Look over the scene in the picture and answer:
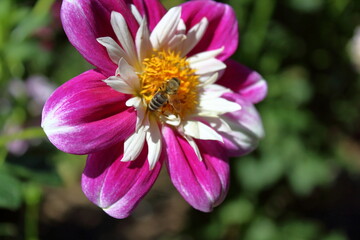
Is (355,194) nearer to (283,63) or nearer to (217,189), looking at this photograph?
(283,63)

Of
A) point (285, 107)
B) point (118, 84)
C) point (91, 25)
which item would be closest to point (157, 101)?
point (118, 84)

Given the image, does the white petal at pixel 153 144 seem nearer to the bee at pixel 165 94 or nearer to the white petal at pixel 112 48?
the bee at pixel 165 94

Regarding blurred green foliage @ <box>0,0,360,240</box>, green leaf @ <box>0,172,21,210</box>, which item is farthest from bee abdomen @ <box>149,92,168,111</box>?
blurred green foliage @ <box>0,0,360,240</box>

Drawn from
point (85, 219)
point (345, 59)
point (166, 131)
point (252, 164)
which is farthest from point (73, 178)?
point (166, 131)

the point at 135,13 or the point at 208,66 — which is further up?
the point at 135,13

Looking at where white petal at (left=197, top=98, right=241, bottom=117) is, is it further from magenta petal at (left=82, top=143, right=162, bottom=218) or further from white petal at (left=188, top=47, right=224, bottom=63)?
magenta petal at (left=82, top=143, right=162, bottom=218)

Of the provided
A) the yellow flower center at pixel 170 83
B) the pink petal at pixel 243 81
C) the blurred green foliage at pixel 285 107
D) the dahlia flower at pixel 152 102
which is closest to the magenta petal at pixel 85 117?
the dahlia flower at pixel 152 102

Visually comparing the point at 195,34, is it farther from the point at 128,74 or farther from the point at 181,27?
the point at 128,74
